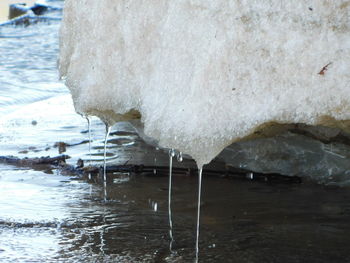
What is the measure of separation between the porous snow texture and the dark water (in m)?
0.53

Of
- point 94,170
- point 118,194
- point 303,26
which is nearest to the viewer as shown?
point 303,26

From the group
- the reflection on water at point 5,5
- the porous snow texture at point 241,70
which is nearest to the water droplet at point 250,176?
the porous snow texture at point 241,70

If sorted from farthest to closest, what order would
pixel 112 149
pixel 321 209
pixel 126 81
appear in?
pixel 112 149, pixel 321 209, pixel 126 81

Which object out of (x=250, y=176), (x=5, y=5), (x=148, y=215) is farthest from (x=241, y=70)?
(x=5, y=5)

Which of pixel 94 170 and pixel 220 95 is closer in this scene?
pixel 220 95

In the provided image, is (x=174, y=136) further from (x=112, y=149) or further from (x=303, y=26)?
(x=112, y=149)

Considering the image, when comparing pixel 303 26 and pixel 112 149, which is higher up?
pixel 303 26

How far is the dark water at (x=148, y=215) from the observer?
3.34m

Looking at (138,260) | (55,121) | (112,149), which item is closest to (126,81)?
(138,260)

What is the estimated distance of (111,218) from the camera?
3.84 meters

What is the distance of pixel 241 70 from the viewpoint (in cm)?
312

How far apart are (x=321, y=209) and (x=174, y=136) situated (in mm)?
1197

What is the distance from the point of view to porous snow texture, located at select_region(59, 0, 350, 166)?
303 centimetres

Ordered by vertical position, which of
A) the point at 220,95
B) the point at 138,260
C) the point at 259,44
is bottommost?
the point at 138,260
